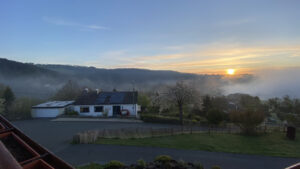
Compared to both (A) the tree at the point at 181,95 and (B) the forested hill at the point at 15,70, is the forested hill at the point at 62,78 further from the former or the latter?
(A) the tree at the point at 181,95

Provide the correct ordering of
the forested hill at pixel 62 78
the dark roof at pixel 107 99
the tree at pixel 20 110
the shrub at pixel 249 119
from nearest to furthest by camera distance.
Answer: the shrub at pixel 249 119 → the tree at pixel 20 110 → the dark roof at pixel 107 99 → the forested hill at pixel 62 78

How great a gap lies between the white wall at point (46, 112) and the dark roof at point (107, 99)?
304 centimetres

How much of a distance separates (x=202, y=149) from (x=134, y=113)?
1899cm

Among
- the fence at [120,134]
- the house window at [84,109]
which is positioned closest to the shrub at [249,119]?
the fence at [120,134]

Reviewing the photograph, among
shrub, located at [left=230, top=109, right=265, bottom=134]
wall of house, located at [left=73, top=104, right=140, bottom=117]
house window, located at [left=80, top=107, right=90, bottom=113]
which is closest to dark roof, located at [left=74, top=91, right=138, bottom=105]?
wall of house, located at [left=73, top=104, right=140, bottom=117]

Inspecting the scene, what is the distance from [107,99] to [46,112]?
35.4 feet

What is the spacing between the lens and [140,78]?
297ft

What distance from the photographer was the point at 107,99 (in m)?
32.5

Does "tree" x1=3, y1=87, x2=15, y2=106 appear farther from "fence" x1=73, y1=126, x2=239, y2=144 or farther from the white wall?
"fence" x1=73, y1=126, x2=239, y2=144

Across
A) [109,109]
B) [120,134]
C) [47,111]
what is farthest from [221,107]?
[47,111]

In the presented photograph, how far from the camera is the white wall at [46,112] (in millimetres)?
30188

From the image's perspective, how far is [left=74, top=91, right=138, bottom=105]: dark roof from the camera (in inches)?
1234

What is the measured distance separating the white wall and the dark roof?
3.04 meters

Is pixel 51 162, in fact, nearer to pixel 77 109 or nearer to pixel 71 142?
pixel 71 142
